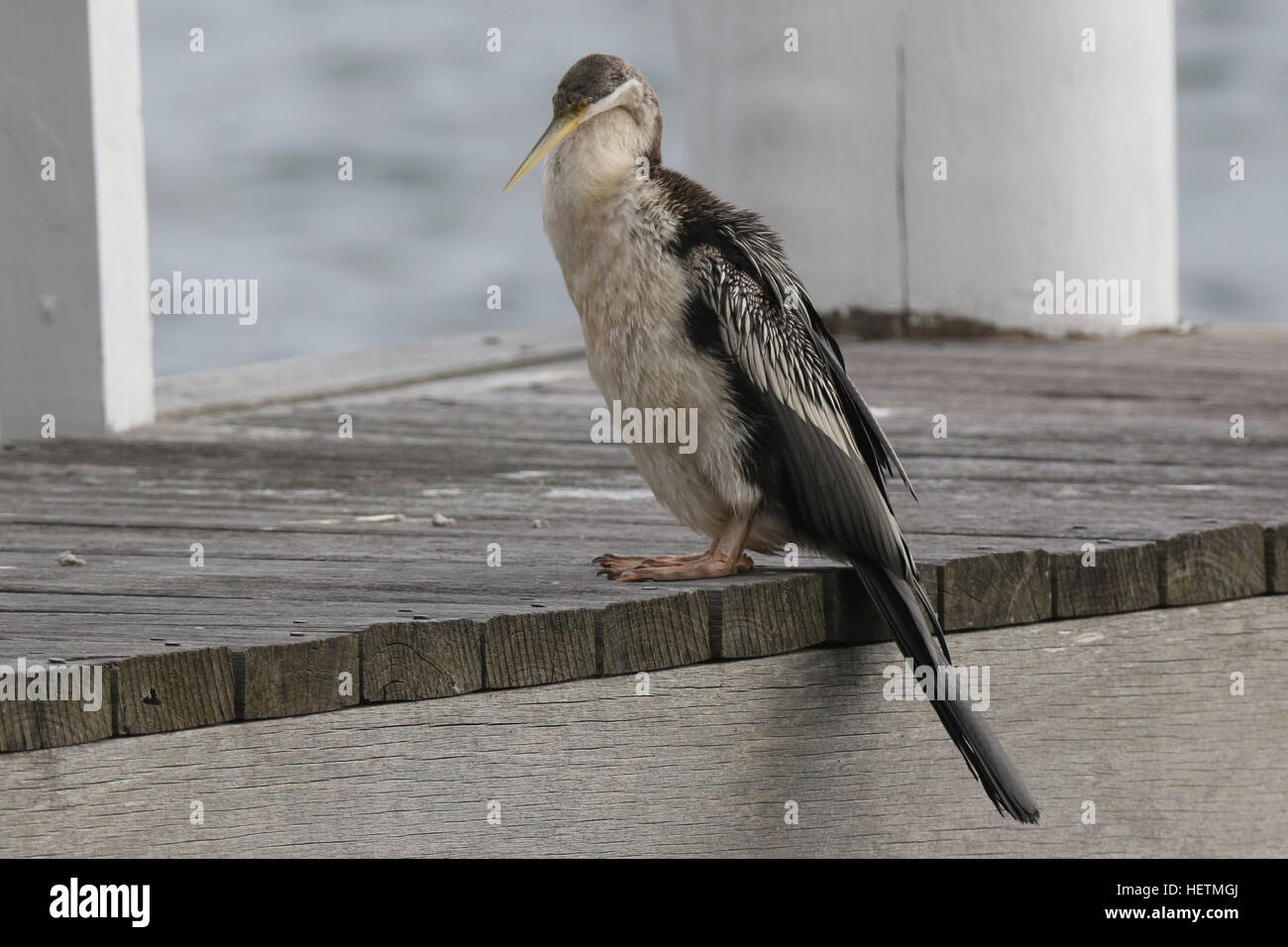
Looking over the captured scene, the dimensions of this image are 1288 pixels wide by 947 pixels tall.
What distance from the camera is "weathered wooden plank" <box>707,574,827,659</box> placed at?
2.85m

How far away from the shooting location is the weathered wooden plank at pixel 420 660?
2.57m

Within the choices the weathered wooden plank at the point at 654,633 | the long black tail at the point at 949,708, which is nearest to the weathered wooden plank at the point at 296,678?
the weathered wooden plank at the point at 654,633

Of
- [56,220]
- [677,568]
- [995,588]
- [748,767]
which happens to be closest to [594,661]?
[677,568]

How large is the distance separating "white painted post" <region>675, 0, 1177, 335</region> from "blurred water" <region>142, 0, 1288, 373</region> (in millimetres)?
10467

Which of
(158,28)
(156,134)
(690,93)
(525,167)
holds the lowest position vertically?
(525,167)

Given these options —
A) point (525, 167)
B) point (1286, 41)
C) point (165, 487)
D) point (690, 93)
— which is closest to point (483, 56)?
point (1286, 41)

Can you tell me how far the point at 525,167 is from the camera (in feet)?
9.64

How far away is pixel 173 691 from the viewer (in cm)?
241

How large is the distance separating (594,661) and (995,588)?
0.74m

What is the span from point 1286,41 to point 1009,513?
1494 cm

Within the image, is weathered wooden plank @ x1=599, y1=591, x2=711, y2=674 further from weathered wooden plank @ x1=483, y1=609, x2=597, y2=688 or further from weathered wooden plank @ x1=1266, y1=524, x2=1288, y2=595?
weathered wooden plank @ x1=1266, y1=524, x2=1288, y2=595

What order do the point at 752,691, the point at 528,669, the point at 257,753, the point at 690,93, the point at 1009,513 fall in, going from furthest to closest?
the point at 690,93, the point at 1009,513, the point at 752,691, the point at 528,669, the point at 257,753

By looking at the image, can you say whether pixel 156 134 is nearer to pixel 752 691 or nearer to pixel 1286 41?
pixel 1286 41

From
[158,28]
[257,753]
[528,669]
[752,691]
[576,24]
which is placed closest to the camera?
[257,753]
